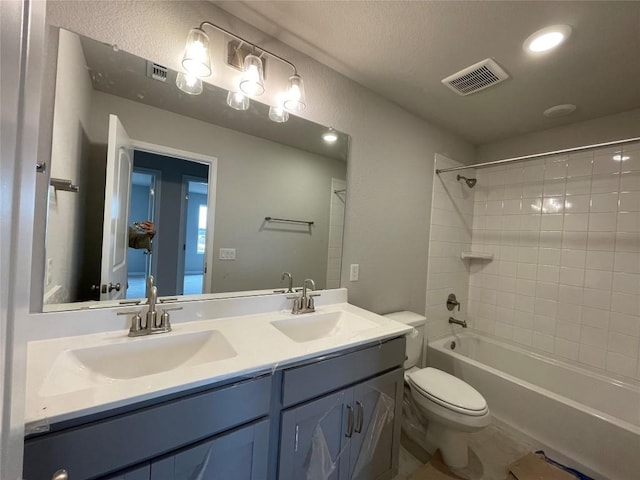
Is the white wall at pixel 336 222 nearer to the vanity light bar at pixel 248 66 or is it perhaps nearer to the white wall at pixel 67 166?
the vanity light bar at pixel 248 66

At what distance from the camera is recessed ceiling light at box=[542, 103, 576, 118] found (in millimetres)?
1876

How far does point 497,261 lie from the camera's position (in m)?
2.52

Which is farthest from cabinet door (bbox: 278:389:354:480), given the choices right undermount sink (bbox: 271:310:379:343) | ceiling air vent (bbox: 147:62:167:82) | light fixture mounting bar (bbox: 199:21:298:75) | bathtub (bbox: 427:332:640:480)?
light fixture mounting bar (bbox: 199:21:298:75)

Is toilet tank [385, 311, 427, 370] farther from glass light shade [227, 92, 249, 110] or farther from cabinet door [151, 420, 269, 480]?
glass light shade [227, 92, 249, 110]

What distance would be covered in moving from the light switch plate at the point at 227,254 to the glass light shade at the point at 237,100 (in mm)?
718

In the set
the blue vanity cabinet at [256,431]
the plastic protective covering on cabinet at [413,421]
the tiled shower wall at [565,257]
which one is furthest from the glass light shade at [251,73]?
the tiled shower wall at [565,257]

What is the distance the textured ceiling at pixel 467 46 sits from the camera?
1174 mm

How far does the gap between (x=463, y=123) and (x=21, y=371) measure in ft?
8.97

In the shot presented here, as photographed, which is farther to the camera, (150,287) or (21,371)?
(150,287)

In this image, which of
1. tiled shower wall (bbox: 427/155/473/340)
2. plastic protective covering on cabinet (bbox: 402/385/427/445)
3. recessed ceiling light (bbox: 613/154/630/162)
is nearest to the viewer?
plastic protective covering on cabinet (bbox: 402/385/427/445)

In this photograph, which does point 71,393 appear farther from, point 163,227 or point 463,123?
point 463,123

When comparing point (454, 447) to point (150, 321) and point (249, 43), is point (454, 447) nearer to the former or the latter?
point (150, 321)

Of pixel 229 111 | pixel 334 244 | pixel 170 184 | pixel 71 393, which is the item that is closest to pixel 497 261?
pixel 334 244

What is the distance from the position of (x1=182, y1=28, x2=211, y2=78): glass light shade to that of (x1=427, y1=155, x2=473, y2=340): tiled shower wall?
1.89 metres
